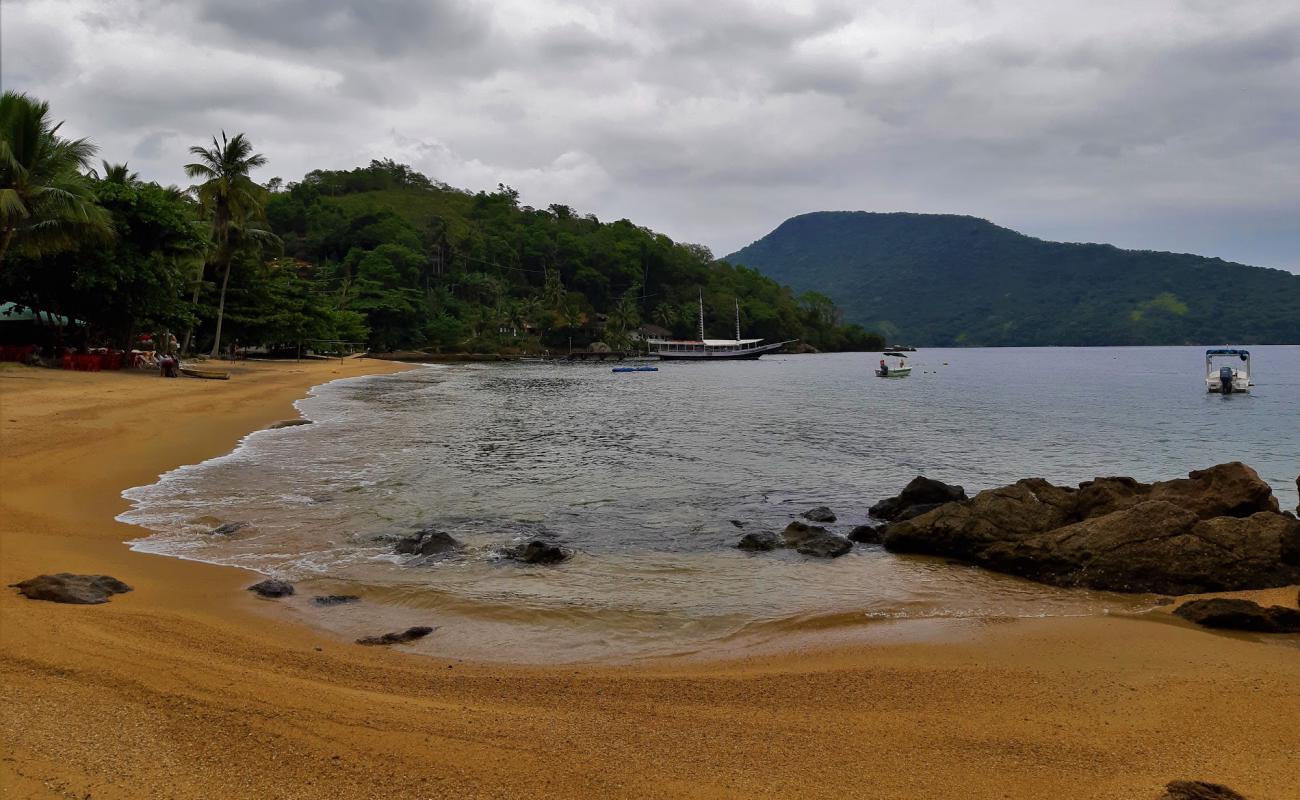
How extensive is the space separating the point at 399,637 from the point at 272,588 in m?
2.32

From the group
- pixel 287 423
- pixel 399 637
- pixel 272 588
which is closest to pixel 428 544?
pixel 272 588

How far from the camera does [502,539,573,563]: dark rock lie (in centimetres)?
1122

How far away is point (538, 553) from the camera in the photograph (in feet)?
37.0

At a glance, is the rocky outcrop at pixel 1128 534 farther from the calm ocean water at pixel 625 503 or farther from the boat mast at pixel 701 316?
the boat mast at pixel 701 316

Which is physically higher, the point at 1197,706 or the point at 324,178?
the point at 324,178

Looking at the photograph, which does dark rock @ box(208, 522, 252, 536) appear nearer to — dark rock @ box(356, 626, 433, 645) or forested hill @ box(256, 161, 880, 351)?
dark rock @ box(356, 626, 433, 645)

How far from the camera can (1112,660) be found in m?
7.21

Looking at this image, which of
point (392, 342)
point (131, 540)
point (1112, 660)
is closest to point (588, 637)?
point (1112, 660)

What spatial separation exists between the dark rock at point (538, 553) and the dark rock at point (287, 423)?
1726 cm

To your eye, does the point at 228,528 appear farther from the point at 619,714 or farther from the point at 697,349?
the point at 697,349

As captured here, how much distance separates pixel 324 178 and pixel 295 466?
182 metres

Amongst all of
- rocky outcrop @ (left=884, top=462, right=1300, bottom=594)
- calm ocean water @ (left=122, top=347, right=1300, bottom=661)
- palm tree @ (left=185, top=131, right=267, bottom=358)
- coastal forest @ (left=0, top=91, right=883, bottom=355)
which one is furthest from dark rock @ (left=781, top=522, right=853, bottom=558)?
palm tree @ (left=185, top=131, right=267, bottom=358)

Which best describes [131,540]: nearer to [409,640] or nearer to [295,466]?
[409,640]

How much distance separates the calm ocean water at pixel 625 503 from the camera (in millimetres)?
8906
